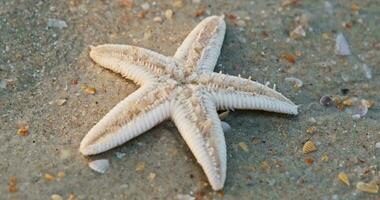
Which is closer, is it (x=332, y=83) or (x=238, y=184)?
(x=238, y=184)

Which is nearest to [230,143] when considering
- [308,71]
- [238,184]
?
[238,184]

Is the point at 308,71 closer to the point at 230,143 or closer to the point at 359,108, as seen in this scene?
the point at 359,108

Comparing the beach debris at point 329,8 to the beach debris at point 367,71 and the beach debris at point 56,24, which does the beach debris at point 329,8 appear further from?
the beach debris at point 56,24

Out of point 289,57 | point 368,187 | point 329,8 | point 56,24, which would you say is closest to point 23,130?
point 56,24

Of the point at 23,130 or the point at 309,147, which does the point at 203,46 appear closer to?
the point at 309,147

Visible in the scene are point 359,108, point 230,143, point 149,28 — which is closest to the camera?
point 230,143

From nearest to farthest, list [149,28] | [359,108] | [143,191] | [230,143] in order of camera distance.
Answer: [143,191]
[230,143]
[359,108]
[149,28]

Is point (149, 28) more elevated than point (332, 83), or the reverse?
point (149, 28)
